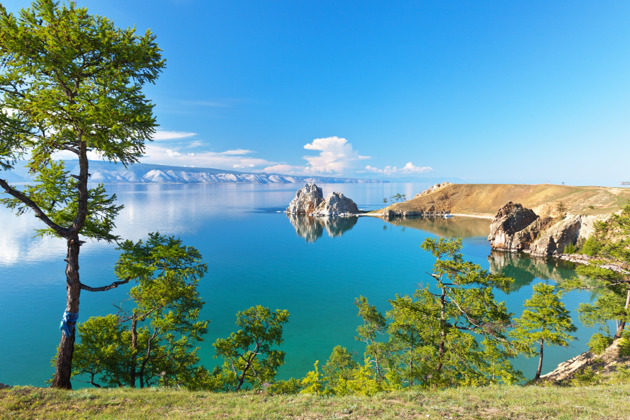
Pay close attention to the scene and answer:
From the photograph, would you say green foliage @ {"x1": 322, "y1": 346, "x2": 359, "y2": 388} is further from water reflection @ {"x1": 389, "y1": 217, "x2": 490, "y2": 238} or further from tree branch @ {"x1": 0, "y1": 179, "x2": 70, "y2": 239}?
water reflection @ {"x1": 389, "y1": 217, "x2": 490, "y2": 238}

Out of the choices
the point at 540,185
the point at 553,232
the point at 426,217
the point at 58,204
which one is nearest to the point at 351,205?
the point at 426,217

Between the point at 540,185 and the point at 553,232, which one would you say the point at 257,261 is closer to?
the point at 553,232

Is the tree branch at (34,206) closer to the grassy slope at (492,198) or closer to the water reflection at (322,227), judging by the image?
the water reflection at (322,227)

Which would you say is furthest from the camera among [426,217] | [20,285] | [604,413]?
[426,217]

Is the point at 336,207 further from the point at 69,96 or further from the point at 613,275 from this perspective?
the point at 69,96

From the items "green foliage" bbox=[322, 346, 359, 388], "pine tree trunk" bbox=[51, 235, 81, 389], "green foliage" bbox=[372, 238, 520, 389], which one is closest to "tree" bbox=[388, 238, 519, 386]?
"green foliage" bbox=[372, 238, 520, 389]

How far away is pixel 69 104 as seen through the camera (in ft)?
32.3

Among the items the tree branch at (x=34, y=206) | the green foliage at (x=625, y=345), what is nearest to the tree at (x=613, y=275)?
the green foliage at (x=625, y=345)

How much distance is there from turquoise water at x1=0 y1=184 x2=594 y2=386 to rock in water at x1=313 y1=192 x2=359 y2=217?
205 feet

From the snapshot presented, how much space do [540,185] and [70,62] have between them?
245m

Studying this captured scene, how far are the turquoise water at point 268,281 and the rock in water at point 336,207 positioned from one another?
62335 millimetres

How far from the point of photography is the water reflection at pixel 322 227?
116500mm

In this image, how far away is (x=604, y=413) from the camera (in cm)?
909

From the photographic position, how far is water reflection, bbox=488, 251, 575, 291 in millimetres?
63438
